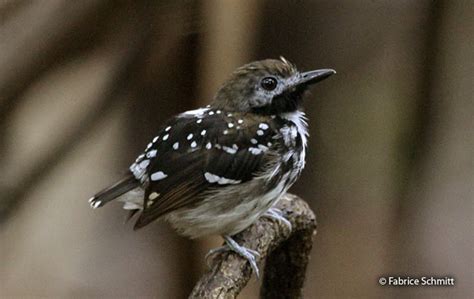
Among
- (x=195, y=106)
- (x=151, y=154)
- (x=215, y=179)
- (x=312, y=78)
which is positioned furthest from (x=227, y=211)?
(x=195, y=106)

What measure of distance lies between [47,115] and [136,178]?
535mm

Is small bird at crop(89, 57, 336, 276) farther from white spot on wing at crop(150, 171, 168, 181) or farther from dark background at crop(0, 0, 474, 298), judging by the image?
dark background at crop(0, 0, 474, 298)

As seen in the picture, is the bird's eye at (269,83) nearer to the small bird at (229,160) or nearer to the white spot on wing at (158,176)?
the small bird at (229,160)

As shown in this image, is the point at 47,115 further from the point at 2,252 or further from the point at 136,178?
the point at 136,178

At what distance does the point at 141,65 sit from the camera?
2.07m

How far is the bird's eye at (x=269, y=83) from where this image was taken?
1616 mm

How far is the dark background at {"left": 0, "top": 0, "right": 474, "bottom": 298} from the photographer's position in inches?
79.4

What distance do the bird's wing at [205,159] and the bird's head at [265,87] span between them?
51 mm

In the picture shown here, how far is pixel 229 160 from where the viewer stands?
1.56 meters

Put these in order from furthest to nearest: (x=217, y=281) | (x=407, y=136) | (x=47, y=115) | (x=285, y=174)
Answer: (x=407, y=136) < (x=47, y=115) < (x=285, y=174) < (x=217, y=281)

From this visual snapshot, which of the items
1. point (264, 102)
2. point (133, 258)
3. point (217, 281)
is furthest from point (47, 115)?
point (217, 281)

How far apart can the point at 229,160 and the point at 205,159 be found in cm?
5

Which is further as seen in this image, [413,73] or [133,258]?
[133,258]

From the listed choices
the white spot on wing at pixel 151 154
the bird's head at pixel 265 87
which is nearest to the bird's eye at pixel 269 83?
the bird's head at pixel 265 87
